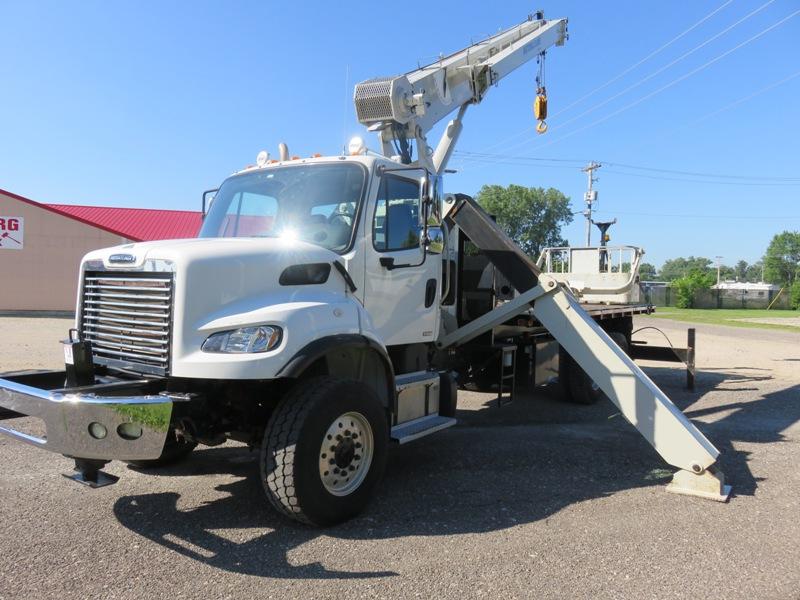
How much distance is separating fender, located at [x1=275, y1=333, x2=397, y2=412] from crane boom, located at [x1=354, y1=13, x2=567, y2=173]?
2.22 m

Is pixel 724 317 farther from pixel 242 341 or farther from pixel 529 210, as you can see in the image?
pixel 242 341

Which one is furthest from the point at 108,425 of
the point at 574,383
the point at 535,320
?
the point at 574,383

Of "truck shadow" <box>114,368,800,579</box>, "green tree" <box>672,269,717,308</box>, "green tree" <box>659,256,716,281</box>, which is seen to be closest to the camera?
"truck shadow" <box>114,368,800,579</box>

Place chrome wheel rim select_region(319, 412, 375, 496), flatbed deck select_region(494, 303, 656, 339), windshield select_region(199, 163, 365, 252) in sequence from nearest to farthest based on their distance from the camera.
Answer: chrome wheel rim select_region(319, 412, 375, 496), windshield select_region(199, 163, 365, 252), flatbed deck select_region(494, 303, 656, 339)

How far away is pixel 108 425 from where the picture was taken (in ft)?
11.2

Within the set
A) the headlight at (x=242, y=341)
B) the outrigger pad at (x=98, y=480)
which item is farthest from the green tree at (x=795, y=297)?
the outrigger pad at (x=98, y=480)

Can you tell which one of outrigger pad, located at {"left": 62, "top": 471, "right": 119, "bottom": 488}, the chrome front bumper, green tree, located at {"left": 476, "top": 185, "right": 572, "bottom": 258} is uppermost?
green tree, located at {"left": 476, "top": 185, "right": 572, "bottom": 258}

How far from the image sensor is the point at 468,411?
27.1 ft

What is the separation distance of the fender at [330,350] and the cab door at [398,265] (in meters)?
0.46

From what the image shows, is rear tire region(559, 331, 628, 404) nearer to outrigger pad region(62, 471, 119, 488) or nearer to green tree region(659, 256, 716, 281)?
outrigger pad region(62, 471, 119, 488)

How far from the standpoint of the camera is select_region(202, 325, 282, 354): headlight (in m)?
3.72

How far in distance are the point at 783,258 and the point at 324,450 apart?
123515 mm

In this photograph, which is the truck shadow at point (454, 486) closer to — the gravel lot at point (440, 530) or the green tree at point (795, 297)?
the gravel lot at point (440, 530)

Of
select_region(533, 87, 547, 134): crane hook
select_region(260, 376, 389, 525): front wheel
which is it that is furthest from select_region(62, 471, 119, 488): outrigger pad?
select_region(533, 87, 547, 134): crane hook
